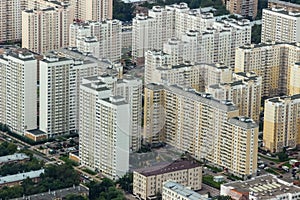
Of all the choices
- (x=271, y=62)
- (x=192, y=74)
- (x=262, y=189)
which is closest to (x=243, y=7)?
(x=271, y=62)

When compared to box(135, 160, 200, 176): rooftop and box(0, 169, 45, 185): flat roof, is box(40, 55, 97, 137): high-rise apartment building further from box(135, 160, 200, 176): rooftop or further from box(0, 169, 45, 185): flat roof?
box(135, 160, 200, 176): rooftop

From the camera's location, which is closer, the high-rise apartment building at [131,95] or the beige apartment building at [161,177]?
the beige apartment building at [161,177]

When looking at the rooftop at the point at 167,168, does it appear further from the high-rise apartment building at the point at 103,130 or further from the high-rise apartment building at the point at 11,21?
the high-rise apartment building at the point at 11,21

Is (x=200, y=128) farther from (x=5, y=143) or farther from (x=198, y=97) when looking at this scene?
(x=5, y=143)

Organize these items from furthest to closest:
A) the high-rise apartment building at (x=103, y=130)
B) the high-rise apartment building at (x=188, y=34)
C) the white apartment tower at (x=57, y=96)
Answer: the high-rise apartment building at (x=188, y=34) → the white apartment tower at (x=57, y=96) → the high-rise apartment building at (x=103, y=130)

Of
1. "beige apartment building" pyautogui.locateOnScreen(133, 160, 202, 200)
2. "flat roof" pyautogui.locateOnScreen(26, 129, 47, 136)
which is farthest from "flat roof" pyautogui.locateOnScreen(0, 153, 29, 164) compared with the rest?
"beige apartment building" pyautogui.locateOnScreen(133, 160, 202, 200)

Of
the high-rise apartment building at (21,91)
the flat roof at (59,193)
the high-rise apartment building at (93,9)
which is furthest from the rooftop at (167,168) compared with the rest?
the high-rise apartment building at (93,9)
